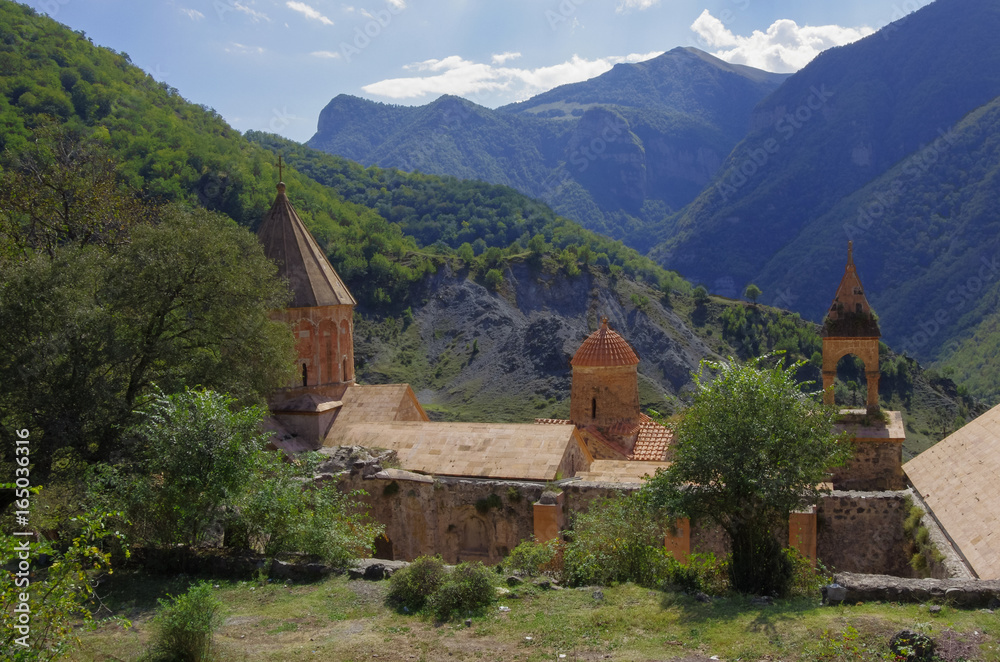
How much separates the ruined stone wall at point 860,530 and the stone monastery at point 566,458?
15 mm

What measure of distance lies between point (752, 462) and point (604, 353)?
31.9ft

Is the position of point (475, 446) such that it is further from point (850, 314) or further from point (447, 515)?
point (850, 314)

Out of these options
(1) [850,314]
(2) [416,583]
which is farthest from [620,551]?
(1) [850,314]

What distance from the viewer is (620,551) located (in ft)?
28.8

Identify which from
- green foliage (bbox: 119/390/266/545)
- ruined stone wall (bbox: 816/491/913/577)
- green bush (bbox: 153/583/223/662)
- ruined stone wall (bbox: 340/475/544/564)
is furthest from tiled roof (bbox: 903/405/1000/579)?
green foliage (bbox: 119/390/266/545)

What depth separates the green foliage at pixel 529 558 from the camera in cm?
923

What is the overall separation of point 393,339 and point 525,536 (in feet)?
146

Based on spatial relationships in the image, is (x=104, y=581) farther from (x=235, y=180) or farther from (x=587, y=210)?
(x=587, y=210)

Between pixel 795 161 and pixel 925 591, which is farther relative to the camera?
pixel 795 161

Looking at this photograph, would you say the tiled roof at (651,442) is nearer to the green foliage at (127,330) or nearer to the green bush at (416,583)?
the green foliage at (127,330)

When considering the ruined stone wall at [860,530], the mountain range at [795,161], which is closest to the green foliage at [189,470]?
the ruined stone wall at [860,530]

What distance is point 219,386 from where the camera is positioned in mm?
12375

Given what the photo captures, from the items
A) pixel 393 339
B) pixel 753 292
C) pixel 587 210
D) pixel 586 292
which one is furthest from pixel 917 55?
pixel 393 339

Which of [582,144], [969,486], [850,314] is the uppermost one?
[582,144]
